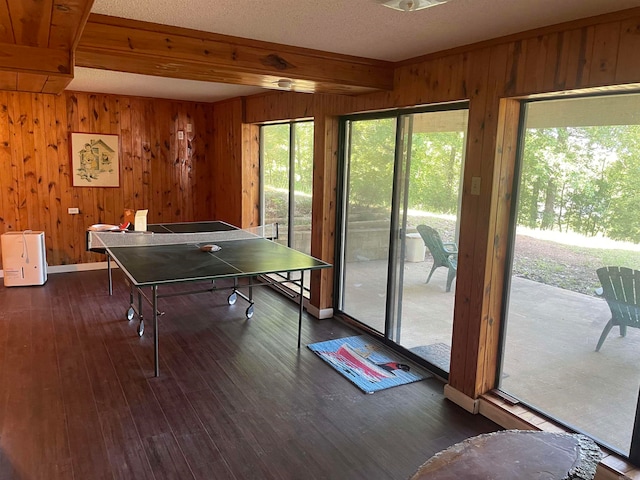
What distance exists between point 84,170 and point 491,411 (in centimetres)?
592

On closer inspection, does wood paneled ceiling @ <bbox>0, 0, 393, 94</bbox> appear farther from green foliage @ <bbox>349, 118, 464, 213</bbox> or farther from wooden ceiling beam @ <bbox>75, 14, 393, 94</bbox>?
green foliage @ <bbox>349, 118, 464, 213</bbox>

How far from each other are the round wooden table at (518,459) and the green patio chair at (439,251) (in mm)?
2010

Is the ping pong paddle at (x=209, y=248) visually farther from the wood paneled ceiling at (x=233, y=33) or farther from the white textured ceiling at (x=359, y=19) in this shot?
the white textured ceiling at (x=359, y=19)

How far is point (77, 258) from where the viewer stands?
22.0ft

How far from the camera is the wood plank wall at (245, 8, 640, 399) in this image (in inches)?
93.5

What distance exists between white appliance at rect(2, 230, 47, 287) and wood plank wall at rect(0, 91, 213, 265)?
1.99 ft

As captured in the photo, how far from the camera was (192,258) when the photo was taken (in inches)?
166

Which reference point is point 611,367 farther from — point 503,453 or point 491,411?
point 503,453

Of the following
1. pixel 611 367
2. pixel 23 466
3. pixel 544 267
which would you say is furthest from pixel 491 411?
pixel 23 466

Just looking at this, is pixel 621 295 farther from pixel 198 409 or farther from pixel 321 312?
pixel 321 312

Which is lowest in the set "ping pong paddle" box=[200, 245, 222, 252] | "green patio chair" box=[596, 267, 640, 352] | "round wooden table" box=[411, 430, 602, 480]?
"round wooden table" box=[411, 430, 602, 480]

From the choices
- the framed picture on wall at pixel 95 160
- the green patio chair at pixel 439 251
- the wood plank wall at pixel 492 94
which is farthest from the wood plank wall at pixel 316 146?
the green patio chair at pixel 439 251

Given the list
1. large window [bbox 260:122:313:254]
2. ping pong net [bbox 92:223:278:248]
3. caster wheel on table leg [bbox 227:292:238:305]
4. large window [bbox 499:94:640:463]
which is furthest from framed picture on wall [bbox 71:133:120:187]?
large window [bbox 499:94:640:463]

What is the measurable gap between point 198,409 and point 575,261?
8.38 ft
